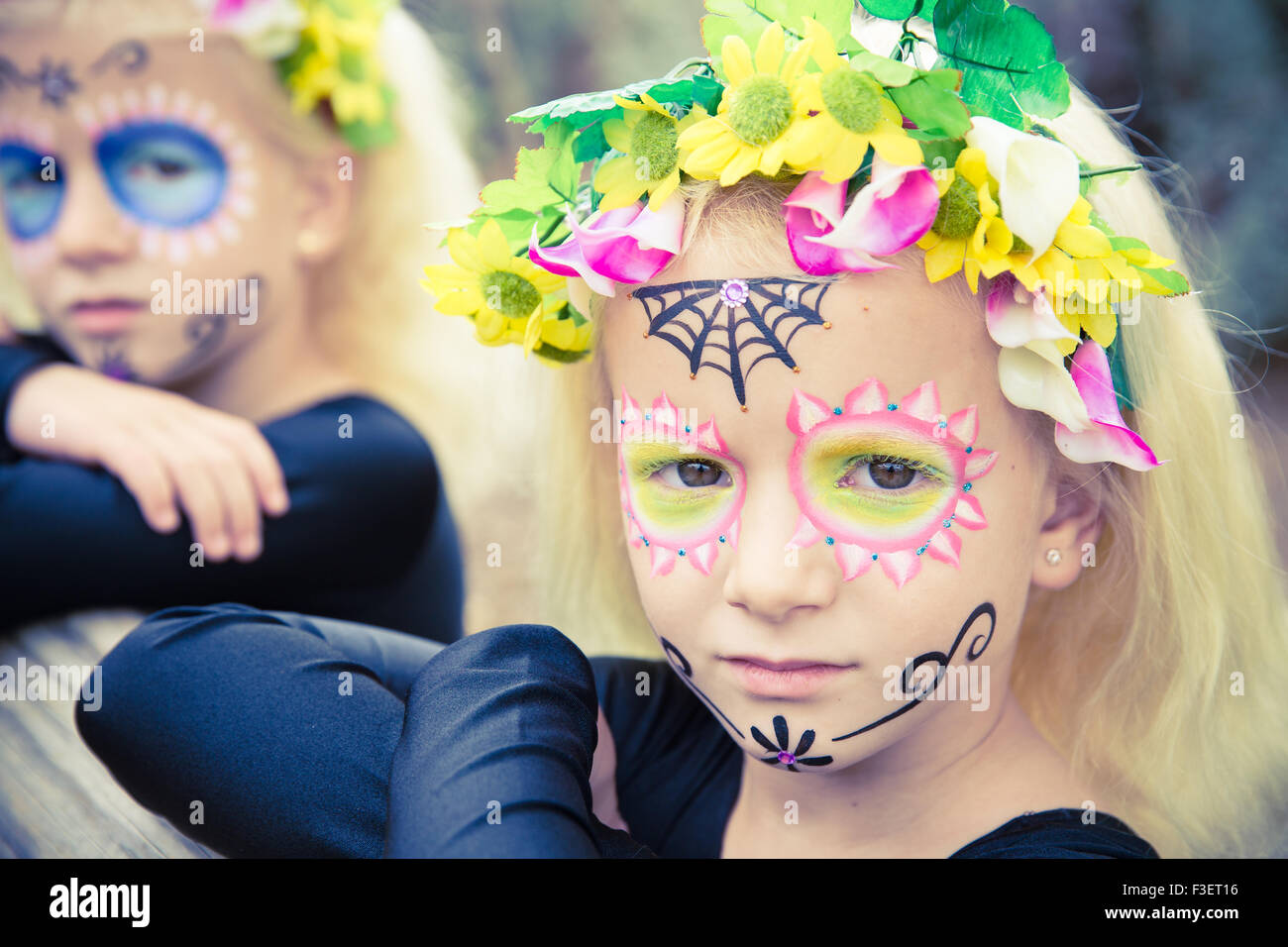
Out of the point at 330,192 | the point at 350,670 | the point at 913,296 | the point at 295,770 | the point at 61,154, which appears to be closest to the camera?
the point at 913,296

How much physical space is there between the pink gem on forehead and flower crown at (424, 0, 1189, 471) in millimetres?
56

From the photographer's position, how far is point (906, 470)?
105 cm

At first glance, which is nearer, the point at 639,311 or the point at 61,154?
the point at 639,311

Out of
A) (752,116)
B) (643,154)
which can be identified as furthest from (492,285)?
(752,116)

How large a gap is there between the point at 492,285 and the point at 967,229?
1.59 feet

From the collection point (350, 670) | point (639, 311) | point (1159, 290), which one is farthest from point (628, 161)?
point (350, 670)

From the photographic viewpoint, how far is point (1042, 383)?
40.4 inches

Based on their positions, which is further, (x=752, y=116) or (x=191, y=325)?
(x=191, y=325)

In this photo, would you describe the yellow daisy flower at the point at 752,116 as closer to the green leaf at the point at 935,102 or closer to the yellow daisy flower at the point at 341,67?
the green leaf at the point at 935,102

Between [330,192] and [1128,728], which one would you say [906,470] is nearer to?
[1128,728]

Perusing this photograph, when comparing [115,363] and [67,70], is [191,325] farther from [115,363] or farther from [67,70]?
[67,70]

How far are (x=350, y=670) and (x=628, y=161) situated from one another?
1.96 ft

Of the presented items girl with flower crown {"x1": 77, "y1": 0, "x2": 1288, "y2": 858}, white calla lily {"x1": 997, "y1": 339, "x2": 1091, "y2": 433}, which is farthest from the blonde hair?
white calla lily {"x1": 997, "y1": 339, "x2": 1091, "y2": 433}

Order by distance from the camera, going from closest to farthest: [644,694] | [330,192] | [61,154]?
[644,694], [61,154], [330,192]
